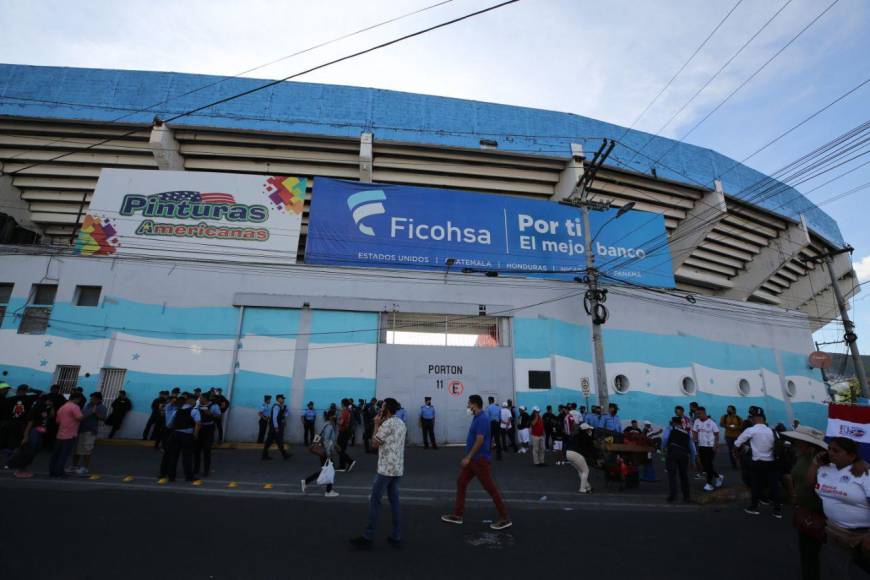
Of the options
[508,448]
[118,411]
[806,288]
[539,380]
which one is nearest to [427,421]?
[508,448]

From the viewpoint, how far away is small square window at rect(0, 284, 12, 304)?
1491 centimetres

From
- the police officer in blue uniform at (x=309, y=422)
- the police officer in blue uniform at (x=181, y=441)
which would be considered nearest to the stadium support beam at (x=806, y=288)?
the police officer in blue uniform at (x=309, y=422)

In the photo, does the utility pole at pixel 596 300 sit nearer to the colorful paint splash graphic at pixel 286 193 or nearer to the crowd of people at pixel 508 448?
the crowd of people at pixel 508 448

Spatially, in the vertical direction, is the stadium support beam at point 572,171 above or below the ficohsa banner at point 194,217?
above

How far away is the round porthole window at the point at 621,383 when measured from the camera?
56.0 feet

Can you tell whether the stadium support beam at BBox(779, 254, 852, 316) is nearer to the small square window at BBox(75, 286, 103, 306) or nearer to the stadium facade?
the stadium facade

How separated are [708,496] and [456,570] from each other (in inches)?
244

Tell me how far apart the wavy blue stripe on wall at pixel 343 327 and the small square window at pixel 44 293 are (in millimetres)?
9455

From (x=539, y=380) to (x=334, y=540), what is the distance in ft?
40.3

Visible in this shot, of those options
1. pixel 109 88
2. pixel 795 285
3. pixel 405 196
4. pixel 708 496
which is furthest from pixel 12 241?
pixel 795 285

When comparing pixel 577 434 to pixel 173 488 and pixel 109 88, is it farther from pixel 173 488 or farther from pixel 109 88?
pixel 109 88

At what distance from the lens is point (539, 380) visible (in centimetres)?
1612

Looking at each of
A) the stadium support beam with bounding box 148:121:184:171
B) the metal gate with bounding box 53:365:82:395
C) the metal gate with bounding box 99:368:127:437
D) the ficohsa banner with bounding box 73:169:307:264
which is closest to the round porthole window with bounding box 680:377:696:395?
the ficohsa banner with bounding box 73:169:307:264

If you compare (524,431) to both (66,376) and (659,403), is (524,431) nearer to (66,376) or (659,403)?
(659,403)
